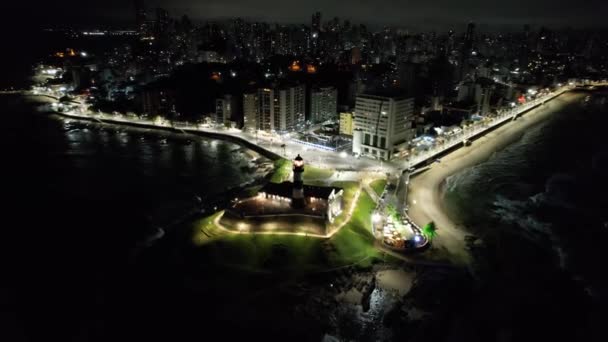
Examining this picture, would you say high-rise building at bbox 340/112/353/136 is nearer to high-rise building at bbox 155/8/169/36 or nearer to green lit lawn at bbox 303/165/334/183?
green lit lawn at bbox 303/165/334/183

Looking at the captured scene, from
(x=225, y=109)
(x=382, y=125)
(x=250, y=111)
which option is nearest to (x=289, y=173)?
(x=382, y=125)

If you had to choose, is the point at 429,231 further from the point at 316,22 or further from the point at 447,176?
the point at 316,22

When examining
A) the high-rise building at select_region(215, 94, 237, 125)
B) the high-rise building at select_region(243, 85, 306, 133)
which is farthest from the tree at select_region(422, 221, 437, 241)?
the high-rise building at select_region(215, 94, 237, 125)

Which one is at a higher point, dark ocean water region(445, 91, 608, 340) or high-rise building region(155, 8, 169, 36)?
high-rise building region(155, 8, 169, 36)

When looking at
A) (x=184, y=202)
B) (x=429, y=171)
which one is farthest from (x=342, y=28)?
(x=184, y=202)

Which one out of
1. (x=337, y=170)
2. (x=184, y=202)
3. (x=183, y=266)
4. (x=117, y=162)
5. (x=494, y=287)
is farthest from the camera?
(x=117, y=162)

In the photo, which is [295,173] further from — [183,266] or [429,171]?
[429,171]

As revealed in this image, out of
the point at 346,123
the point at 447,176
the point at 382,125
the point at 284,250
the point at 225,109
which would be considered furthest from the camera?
the point at 225,109
